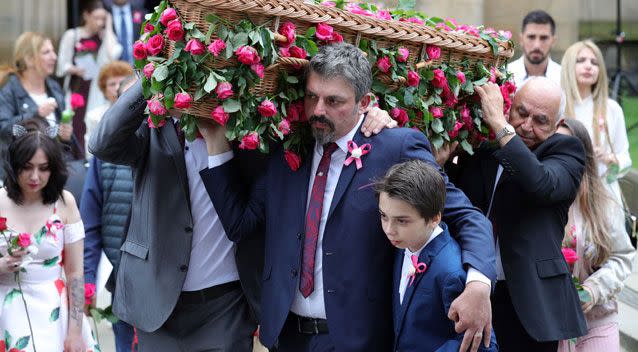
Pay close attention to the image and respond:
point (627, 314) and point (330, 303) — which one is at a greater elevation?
point (330, 303)

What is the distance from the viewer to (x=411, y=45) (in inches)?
193

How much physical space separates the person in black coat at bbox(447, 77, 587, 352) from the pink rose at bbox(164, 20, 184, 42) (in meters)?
1.51

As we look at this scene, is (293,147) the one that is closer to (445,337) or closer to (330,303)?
(330,303)

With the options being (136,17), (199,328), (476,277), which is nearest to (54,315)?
(199,328)

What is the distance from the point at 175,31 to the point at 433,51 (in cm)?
124

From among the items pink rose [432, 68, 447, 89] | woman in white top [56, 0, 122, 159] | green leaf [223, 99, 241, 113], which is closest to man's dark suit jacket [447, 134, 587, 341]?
pink rose [432, 68, 447, 89]

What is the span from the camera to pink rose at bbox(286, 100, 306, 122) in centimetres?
461

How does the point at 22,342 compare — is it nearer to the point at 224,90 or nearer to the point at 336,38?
the point at 224,90

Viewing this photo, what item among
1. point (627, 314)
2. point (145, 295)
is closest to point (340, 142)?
point (145, 295)

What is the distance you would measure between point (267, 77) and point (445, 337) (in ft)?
4.12

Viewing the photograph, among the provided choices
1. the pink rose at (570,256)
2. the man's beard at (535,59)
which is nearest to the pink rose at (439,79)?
the pink rose at (570,256)

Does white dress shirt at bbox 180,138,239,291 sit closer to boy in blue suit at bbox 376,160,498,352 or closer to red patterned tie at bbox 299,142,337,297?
red patterned tie at bbox 299,142,337,297

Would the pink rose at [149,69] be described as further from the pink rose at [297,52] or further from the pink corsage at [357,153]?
the pink corsage at [357,153]

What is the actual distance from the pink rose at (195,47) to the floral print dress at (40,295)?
1.99 metres
